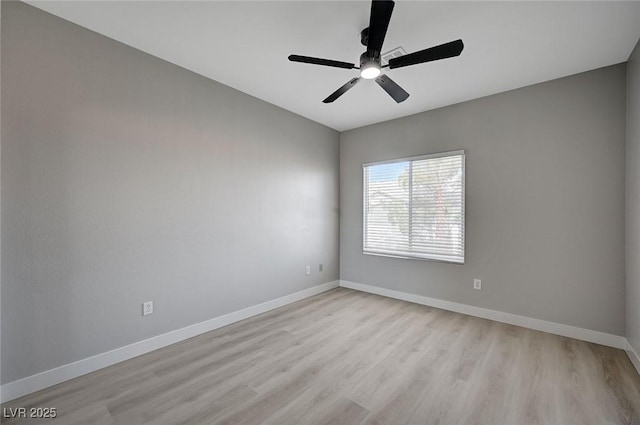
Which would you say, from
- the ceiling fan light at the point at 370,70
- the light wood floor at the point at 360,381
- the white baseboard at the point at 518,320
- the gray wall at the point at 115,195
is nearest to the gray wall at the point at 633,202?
the white baseboard at the point at 518,320

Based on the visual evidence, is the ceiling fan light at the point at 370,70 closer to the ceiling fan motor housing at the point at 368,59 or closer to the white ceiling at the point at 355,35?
the ceiling fan motor housing at the point at 368,59

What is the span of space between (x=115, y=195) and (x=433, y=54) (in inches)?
107

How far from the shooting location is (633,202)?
2299mm

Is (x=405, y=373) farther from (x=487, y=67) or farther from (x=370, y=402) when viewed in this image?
(x=487, y=67)

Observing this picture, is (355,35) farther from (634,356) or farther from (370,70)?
(634,356)

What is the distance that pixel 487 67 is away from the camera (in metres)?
2.61

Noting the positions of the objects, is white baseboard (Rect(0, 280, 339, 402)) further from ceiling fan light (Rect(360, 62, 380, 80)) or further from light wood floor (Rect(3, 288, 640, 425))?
ceiling fan light (Rect(360, 62, 380, 80))

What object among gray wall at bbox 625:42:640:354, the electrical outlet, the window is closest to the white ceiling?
gray wall at bbox 625:42:640:354

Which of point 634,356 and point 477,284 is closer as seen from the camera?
point 634,356

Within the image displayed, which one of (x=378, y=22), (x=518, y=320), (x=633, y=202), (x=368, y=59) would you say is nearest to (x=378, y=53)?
(x=368, y=59)

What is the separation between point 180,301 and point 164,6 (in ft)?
8.21

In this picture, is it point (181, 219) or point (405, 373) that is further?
point (181, 219)

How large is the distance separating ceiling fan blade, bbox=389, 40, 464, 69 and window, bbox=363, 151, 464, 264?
1.91 m

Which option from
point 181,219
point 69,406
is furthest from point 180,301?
point 69,406
